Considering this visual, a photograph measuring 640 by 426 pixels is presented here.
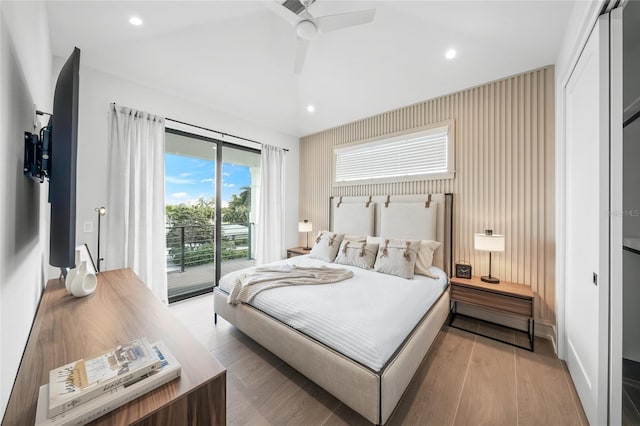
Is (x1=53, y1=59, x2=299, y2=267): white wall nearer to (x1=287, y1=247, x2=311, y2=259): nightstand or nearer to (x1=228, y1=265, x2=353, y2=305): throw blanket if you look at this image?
(x1=228, y1=265, x2=353, y2=305): throw blanket

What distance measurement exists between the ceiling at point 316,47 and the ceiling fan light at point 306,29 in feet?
2.00

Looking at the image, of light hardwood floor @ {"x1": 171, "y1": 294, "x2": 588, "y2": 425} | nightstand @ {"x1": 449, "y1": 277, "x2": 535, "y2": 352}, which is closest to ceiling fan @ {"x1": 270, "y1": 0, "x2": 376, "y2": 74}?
nightstand @ {"x1": 449, "y1": 277, "x2": 535, "y2": 352}

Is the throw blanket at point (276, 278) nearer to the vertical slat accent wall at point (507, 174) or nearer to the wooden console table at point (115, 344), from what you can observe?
the wooden console table at point (115, 344)

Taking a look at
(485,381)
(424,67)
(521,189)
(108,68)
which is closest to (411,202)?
(521,189)

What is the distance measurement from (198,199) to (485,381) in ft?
12.9

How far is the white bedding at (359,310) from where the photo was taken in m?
1.47

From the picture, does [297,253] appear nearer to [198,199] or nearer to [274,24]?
[198,199]

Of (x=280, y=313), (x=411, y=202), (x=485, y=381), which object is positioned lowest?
(x=485, y=381)

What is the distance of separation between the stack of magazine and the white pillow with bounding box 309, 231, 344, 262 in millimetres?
2579

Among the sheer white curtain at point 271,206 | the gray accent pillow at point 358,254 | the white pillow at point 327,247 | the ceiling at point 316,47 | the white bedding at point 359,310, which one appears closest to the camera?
the white bedding at point 359,310

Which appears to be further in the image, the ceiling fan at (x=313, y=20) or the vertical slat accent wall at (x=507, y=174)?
the vertical slat accent wall at (x=507, y=174)

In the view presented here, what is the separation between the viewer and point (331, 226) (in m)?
4.27

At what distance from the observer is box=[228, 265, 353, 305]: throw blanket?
2229mm

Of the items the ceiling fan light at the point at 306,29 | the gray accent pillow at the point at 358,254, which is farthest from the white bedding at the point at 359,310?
the ceiling fan light at the point at 306,29
